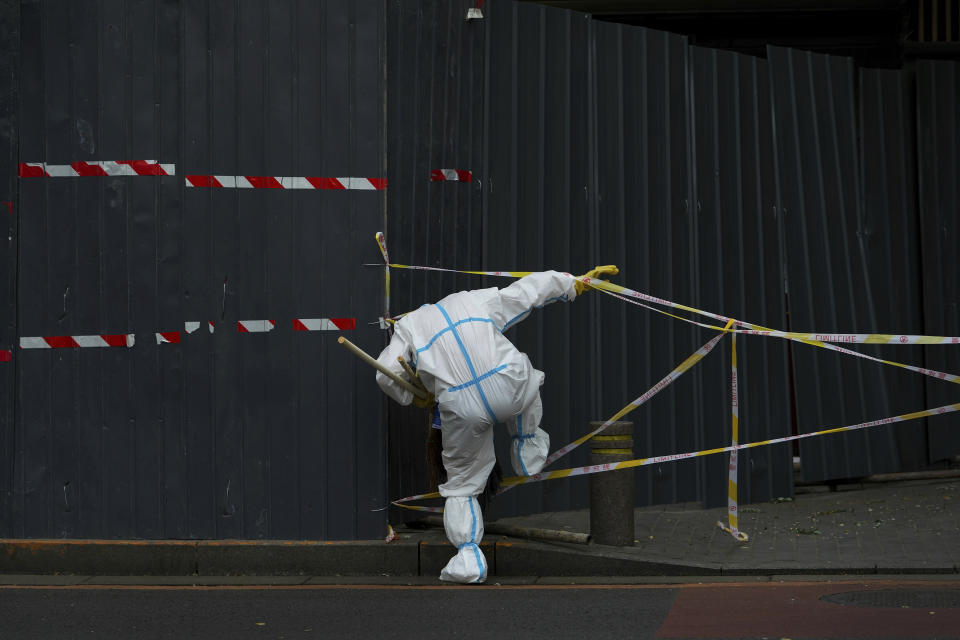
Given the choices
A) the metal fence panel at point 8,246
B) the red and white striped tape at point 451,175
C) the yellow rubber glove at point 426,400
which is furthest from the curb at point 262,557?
the red and white striped tape at point 451,175

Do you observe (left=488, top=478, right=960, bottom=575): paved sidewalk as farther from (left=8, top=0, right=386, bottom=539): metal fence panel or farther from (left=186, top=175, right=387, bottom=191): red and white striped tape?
(left=186, top=175, right=387, bottom=191): red and white striped tape

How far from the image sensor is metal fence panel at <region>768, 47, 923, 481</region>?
1042cm

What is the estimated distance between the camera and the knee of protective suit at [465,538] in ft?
25.7

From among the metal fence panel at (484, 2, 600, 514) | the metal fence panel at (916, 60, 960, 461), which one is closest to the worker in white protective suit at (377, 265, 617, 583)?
the metal fence panel at (484, 2, 600, 514)

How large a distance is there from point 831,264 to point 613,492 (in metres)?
3.25

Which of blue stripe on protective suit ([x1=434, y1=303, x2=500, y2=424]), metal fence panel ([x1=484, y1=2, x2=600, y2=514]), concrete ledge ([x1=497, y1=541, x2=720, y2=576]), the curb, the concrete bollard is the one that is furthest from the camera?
metal fence panel ([x1=484, y1=2, x2=600, y2=514])

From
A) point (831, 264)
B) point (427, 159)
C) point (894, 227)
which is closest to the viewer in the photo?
point (427, 159)

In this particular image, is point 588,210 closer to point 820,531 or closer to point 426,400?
point 426,400

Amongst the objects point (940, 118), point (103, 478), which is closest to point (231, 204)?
point (103, 478)

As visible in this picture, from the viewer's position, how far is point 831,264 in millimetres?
10578

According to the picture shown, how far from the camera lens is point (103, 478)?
337 inches

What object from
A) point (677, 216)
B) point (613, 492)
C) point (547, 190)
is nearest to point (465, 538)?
point (613, 492)

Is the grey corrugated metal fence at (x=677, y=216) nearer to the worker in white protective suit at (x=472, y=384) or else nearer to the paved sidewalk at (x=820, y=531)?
the paved sidewalk at (x=820, y=531)

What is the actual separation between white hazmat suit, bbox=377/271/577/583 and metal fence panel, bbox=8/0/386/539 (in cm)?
74
